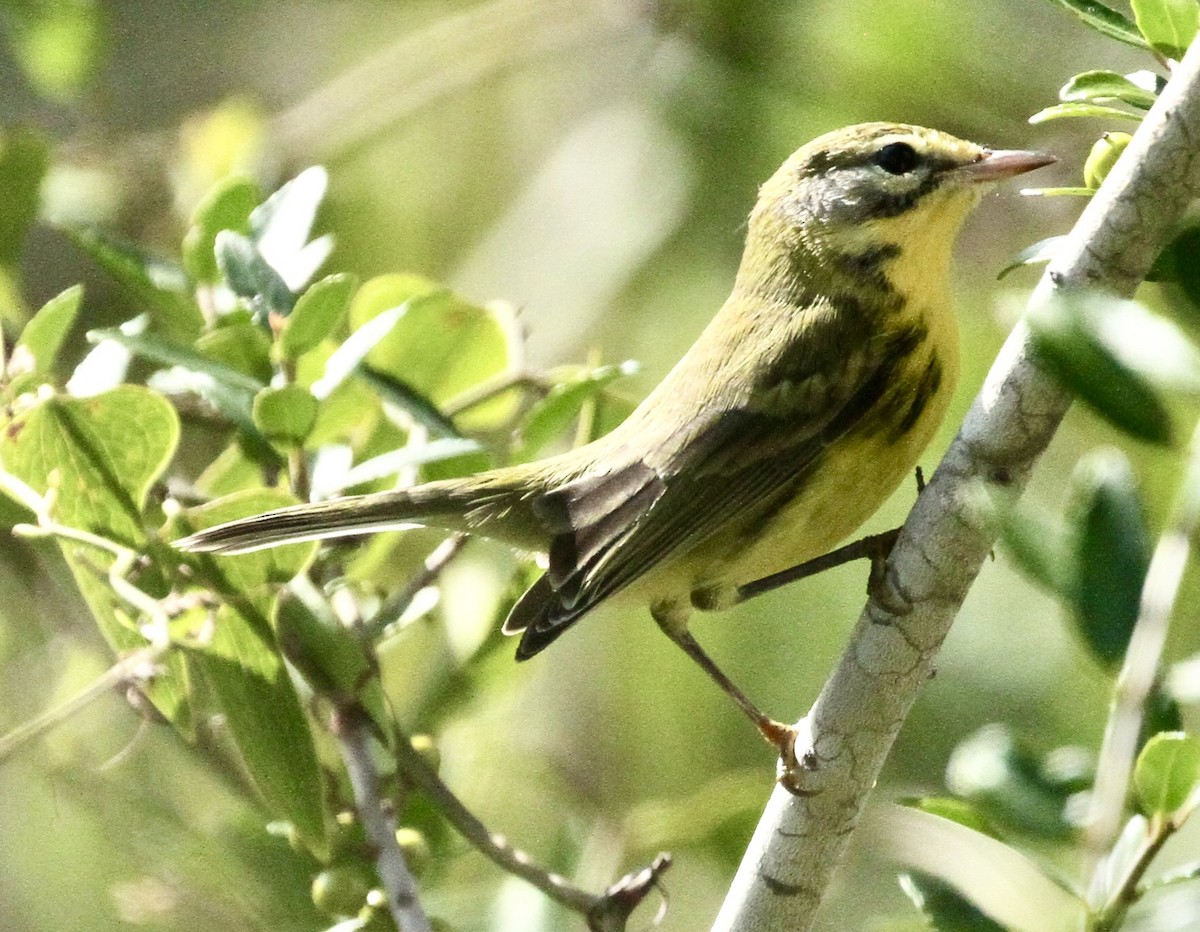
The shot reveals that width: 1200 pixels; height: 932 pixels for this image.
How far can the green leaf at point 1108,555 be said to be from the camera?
5.50 feet

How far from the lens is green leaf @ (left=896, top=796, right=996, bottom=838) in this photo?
1.82 metres

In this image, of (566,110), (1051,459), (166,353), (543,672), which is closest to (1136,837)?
(166,353)

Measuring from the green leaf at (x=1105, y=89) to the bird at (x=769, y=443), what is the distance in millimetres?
1115

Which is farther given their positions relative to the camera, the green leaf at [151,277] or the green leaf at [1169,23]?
the green leaf at [151,277]

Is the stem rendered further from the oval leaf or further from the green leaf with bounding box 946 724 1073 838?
the oval leaf

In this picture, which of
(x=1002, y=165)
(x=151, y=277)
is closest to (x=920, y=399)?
(x=1002, y=165)

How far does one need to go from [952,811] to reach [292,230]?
1451 millimetres

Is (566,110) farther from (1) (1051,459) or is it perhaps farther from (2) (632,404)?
(2) (632,404)

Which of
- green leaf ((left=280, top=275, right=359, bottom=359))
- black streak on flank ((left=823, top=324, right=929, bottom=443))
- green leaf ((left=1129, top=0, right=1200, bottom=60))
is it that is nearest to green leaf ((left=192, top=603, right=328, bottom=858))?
green leaf ((left=280, top=275, right=359, bottom=359))

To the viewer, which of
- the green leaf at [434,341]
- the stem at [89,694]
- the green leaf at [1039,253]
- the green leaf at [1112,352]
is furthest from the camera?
the green leaf at [434,341]

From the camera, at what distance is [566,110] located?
562cm

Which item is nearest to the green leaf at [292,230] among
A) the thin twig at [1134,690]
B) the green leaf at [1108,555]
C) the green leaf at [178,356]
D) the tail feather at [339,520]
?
the green leaf at [178,356]

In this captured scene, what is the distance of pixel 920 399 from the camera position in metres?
2.87

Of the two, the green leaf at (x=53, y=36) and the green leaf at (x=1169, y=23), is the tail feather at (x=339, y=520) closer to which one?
the green leaf at (x=1169, y=23)
